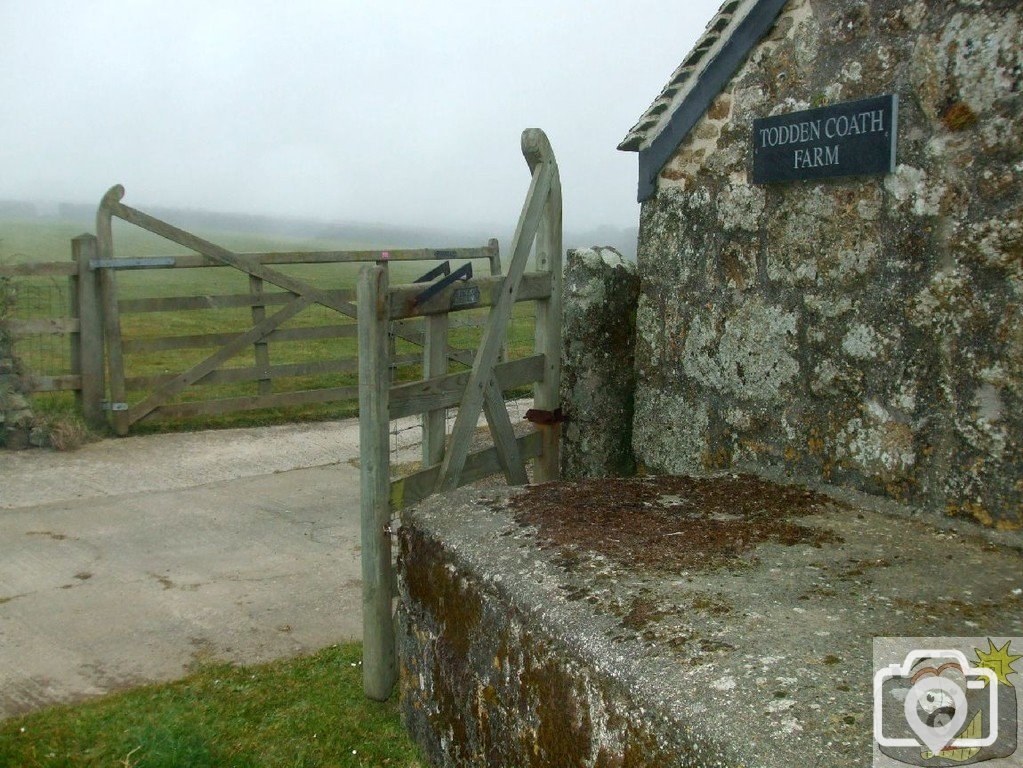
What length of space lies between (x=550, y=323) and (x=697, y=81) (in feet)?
4.63

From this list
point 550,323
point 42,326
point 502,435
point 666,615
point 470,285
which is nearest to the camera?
point 666,615

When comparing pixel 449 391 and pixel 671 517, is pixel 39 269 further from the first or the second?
pixel 671 517

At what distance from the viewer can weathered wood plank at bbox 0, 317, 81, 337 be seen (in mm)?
8422

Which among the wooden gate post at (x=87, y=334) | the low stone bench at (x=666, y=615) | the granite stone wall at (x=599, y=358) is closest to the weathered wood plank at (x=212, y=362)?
the wooden gate post at (x=87, y=334)

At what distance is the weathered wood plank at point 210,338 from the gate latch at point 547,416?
458 centimetres

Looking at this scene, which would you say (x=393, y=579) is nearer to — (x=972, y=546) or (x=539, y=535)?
(x=539, y=535)

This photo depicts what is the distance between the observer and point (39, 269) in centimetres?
862

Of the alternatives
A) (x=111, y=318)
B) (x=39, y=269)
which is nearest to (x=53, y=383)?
(x=111, y=318)

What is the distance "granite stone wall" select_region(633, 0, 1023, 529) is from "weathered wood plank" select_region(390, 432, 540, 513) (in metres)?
0.64

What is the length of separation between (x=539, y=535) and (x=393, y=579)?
854 mm

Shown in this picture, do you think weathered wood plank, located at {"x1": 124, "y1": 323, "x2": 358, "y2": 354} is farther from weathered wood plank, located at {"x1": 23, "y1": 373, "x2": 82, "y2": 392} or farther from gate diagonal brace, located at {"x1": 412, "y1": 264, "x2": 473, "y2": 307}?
gate diagonal brace, located at {"x1": 412, "y1": 264, "x2": 473, "y2": 307}

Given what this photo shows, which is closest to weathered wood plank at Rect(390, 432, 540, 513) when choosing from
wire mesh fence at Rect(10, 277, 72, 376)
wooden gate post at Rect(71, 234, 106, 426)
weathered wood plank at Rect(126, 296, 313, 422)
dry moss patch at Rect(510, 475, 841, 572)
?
dry moss patch at Rect(510, 475, 841, 572)

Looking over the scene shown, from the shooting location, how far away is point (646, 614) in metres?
2.94

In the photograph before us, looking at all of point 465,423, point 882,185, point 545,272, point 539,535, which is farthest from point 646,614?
point 545,272
